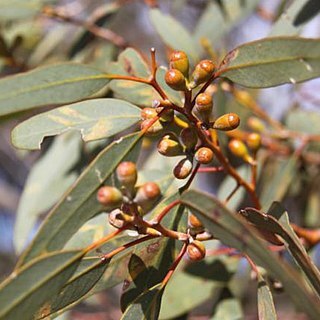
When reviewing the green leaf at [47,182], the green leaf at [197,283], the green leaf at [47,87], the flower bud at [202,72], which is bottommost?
the green leaf at [47,182]

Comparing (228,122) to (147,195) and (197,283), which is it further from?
(197,283)

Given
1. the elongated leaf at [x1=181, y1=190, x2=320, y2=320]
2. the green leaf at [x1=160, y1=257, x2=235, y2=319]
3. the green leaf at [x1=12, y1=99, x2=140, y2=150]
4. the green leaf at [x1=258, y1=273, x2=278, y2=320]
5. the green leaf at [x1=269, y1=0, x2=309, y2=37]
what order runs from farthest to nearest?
the green leaf at [x1=160, y1=257, x2=235, y2=319] < the green leaf at [x1=269, y1=0, x2=309, y2=37] < the green leaf at [x1=12, y1=99, x2=140, y2=150] < the green leaf at [x1=258, y1=273, x2=278, y2=320] < the elongated leaf at [x1=181, y1=190, x2=320, y2=320]

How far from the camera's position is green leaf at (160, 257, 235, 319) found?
4.66 ft

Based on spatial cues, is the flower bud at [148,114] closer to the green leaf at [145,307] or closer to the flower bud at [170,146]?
the flower bud at [170,146]

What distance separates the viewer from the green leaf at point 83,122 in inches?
36.9

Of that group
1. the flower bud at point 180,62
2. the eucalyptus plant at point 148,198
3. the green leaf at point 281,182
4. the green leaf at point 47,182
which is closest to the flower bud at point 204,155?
the eucalyptus plant at point 148,198

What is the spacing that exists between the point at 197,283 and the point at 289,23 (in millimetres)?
615

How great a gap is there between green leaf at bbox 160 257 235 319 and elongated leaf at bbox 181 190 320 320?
0.71 meters

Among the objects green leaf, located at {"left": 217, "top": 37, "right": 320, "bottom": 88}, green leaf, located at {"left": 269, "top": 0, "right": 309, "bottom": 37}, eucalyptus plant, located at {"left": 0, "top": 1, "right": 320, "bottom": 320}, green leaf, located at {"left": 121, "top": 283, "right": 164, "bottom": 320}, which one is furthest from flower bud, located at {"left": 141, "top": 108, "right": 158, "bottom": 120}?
green leaf, located at {"left": 269, "top": 0, "right": 309, "bottom": 37}

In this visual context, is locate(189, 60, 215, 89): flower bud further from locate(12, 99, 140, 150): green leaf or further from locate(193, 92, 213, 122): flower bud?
locate(12, 99, 140, 150): green leaf

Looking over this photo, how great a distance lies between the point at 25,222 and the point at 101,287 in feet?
2.36

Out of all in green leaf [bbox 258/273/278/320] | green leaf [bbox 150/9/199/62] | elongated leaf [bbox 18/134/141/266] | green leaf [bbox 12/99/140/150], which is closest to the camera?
elongated leaf [bbox 18/134/141/266]

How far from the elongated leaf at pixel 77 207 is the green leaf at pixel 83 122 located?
8cm

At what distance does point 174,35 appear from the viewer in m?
1.56
